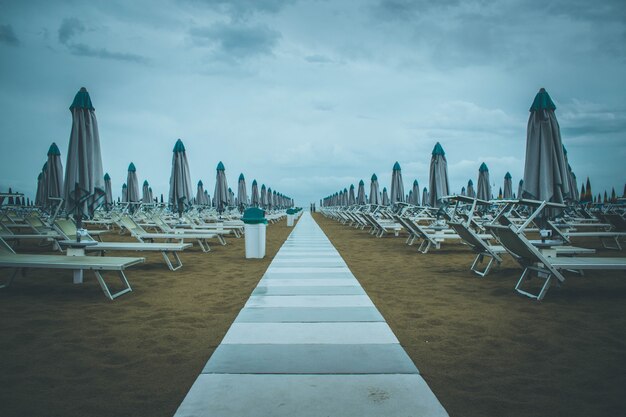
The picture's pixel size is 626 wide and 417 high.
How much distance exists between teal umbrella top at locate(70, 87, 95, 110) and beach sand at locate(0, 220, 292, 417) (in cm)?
287

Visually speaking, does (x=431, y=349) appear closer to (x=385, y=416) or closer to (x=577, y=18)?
(x=385, y=416)

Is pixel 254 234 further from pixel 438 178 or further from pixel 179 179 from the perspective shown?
pixel 438 178

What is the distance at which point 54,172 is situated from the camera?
14.0m

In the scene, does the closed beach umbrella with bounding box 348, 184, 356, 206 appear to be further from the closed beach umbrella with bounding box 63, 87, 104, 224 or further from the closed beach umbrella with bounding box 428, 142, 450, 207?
the closed beach umbrella with bounding box 63, 87, 104, 224

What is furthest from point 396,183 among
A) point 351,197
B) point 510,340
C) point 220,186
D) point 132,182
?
point 510,340

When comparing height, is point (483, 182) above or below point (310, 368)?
above

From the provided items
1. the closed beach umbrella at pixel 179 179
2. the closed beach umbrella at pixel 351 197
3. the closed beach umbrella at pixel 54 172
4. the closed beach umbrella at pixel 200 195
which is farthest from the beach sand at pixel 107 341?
the closed beach umbrella at pixel 351 197

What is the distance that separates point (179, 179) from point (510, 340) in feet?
36.5

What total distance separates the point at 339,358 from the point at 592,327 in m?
2.59

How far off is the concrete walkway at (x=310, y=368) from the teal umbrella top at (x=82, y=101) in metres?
4.82

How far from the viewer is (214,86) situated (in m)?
15.6

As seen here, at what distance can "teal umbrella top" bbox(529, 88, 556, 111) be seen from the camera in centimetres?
707

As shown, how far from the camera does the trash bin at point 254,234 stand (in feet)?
30.5

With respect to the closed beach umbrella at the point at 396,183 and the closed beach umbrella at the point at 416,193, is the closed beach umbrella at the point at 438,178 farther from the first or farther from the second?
the closed beach umbrella at the point at 416,193
